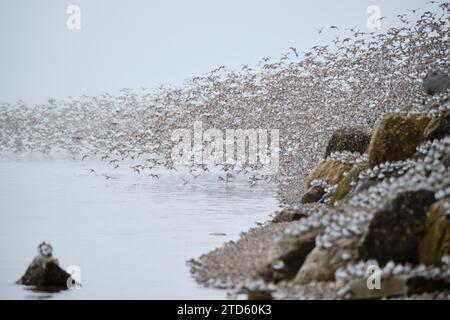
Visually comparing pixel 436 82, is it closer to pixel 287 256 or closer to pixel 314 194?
pixel 314 194

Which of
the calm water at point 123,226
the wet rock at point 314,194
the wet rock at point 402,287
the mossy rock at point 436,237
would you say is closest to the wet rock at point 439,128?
the wet rock at point 314,194

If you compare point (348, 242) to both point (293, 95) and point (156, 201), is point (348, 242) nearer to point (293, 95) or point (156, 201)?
point (156, 201)

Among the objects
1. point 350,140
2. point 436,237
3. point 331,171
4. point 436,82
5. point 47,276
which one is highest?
point 436,82

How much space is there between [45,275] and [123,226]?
5889mm

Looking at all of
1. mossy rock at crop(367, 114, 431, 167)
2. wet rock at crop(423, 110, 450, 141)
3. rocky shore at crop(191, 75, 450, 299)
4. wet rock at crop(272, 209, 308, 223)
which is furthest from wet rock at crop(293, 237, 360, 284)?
mossy rock at crop(367, 114, 431, 167)

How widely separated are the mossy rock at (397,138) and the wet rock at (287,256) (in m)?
4.18

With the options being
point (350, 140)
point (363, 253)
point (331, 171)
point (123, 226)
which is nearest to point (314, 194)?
point (331, 171)

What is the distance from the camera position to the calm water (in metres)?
9.75

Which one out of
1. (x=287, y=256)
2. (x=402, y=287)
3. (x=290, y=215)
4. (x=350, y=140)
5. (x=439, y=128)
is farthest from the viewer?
(x=350, y=140)

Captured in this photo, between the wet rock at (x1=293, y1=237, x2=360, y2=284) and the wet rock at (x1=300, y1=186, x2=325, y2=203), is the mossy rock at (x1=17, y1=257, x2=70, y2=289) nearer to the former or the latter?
the wet rock at (x1=293, y1=237, x2=360, y2=284)

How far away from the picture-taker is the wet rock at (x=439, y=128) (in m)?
12.5

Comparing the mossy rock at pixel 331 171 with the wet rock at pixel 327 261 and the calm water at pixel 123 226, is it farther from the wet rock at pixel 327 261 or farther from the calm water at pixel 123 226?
the wet rock at pixel 327 261

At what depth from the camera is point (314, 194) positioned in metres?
16.2

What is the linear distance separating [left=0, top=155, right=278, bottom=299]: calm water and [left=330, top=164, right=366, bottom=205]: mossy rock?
2.28 meters
